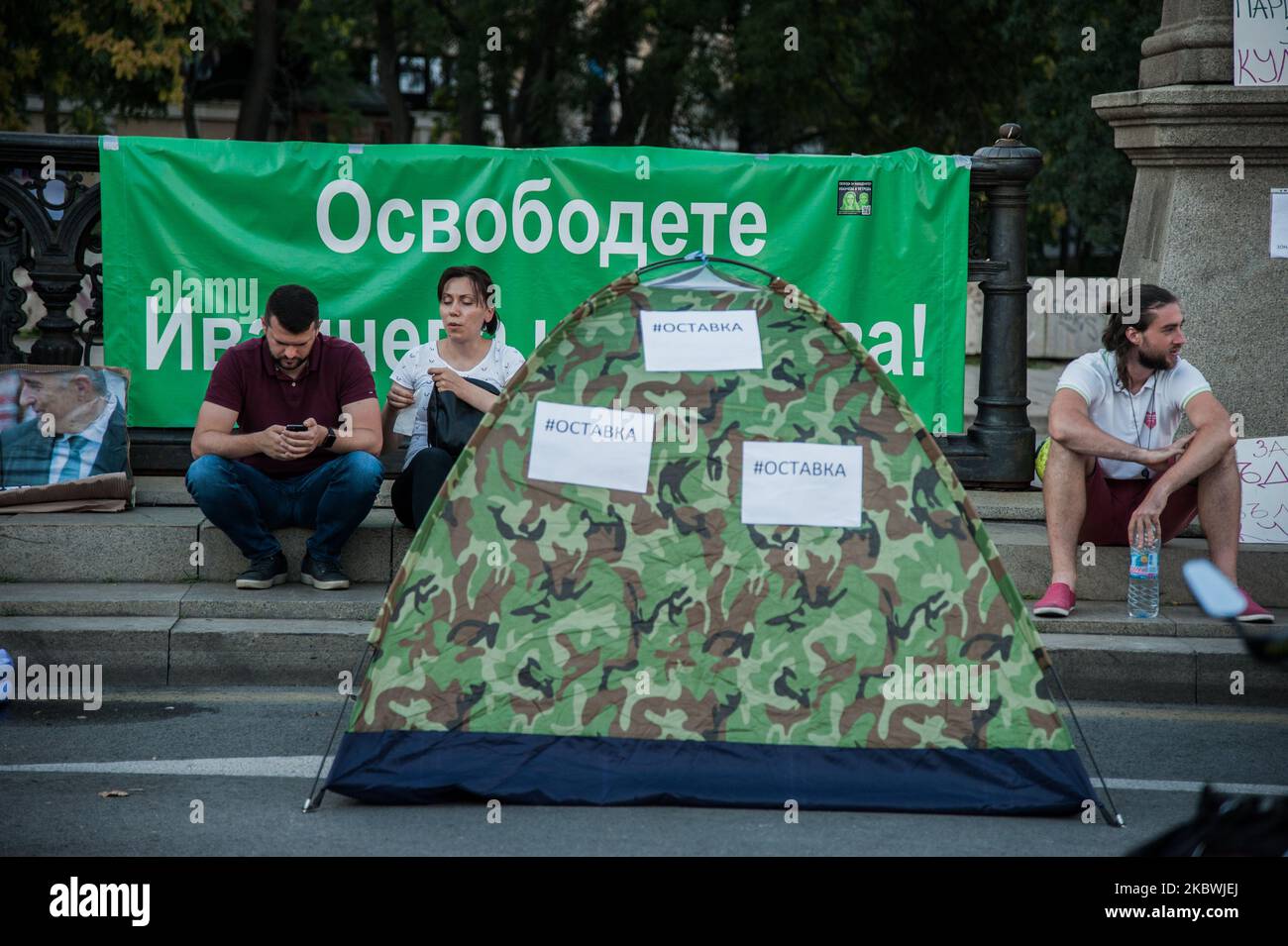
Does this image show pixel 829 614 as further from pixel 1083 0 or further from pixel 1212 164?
pixel 1083 0

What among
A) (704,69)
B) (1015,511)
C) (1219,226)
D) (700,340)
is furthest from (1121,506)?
(704,69)

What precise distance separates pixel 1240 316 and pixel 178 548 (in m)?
4.79

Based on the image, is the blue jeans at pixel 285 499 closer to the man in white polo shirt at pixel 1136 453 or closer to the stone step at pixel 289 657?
the stone step at pixel 289 657

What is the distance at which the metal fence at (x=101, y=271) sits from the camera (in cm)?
743

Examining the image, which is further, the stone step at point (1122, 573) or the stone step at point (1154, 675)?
the stone step at point (1122, 573)

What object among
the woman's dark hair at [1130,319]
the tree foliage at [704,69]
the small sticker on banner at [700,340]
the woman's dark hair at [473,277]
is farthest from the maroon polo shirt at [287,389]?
the tree foliage at [704,69]

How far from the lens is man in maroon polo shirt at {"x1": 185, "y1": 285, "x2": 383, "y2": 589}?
648 cm

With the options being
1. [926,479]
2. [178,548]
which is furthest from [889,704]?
[178,548]

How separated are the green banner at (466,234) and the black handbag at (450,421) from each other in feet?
3.73

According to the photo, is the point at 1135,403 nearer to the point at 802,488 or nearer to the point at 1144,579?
the point at 1144,579

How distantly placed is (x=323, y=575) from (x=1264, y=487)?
4112mm

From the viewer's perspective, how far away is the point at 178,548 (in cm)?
677

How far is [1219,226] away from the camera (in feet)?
24.2

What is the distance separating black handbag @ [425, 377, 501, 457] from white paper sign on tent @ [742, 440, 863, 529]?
6.20 feet
